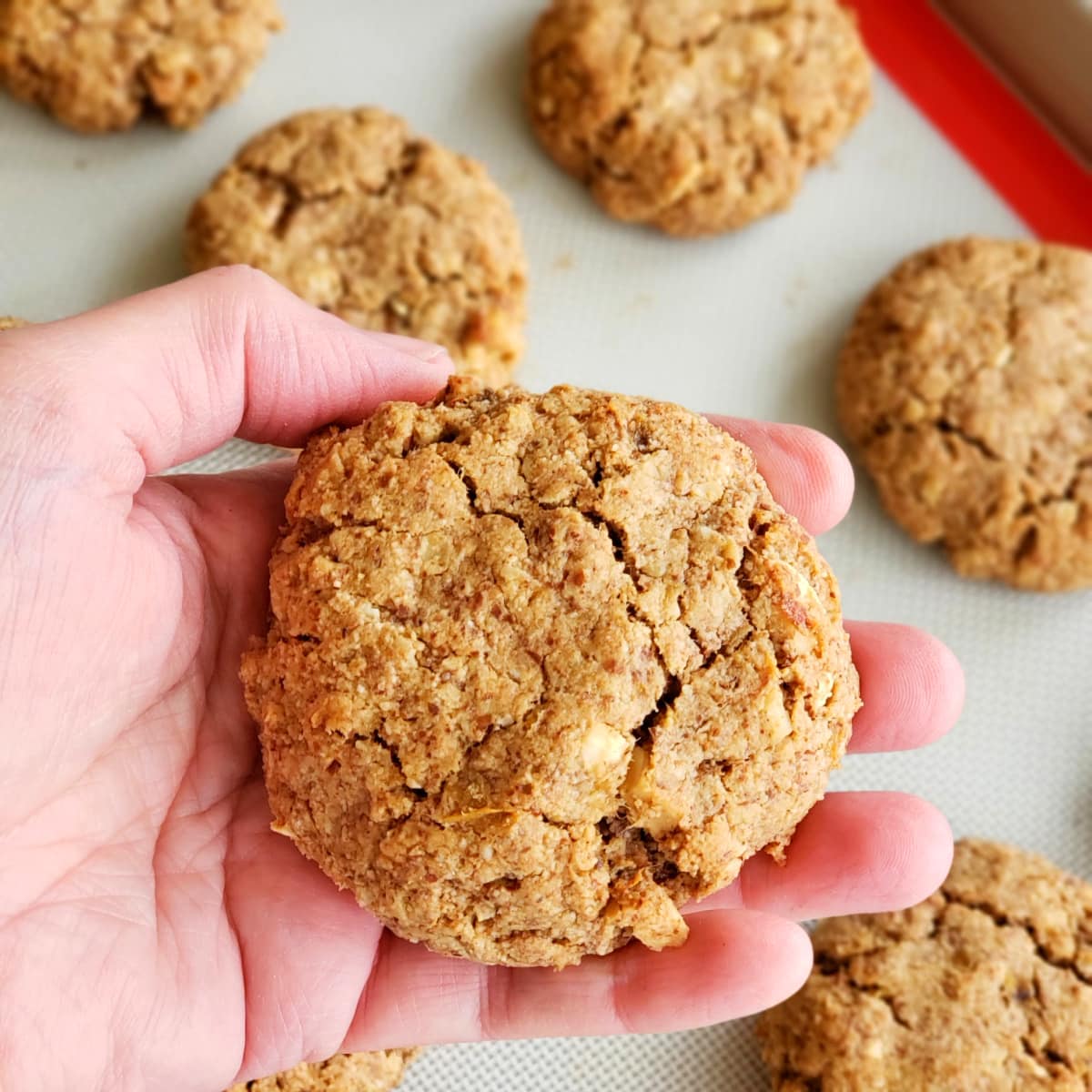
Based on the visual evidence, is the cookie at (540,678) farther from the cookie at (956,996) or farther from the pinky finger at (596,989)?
the cookie at (956,996)

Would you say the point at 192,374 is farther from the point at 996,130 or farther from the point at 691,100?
the point at 996,130

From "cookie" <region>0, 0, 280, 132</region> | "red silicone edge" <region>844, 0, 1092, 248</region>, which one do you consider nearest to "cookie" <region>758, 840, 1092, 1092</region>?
"red silicone edge" <region>844, 0, 1092, 248</region>

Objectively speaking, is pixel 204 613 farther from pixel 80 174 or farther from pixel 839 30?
pixel 839 30

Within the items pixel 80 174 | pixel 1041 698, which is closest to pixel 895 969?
pixel 1041 698

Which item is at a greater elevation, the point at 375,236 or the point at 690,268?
the point at 690,268

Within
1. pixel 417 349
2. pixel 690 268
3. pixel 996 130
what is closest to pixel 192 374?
pixel 417 349
